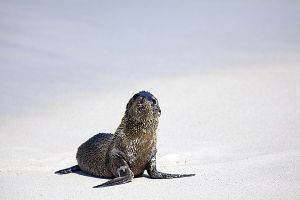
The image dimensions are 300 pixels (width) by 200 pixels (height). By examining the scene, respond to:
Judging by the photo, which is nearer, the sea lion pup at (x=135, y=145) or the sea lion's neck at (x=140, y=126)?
the sea lion pup at (x=135, y=145)

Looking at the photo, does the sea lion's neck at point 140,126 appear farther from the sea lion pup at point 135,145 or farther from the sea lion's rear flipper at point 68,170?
the sea lion's rear flipper at point 68,170

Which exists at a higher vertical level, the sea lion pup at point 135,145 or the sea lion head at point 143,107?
the sea lion head at point 143,107

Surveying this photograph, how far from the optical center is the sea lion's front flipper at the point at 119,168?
26.6ft

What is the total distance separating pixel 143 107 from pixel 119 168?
0.84 metres

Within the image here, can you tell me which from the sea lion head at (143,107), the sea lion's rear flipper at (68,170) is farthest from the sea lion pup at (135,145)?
the sea lion's rear flipper at (68,170)

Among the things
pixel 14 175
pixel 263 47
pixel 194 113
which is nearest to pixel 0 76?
pixel 194 113

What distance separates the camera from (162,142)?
41.7ft

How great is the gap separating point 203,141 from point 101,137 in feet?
11.3

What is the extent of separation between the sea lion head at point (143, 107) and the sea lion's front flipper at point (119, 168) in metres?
0.54

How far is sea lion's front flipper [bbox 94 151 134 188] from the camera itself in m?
8.11

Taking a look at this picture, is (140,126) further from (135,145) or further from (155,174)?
(155,174)

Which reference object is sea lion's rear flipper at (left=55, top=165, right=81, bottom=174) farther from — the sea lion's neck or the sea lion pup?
the sea lion's neck

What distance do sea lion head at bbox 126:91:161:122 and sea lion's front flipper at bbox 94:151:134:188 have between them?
542 mm

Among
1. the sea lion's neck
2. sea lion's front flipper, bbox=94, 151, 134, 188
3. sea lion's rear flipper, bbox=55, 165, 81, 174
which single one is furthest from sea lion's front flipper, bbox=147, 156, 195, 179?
sea lion's rear flipper, bbox=55, 165, 81, 174
